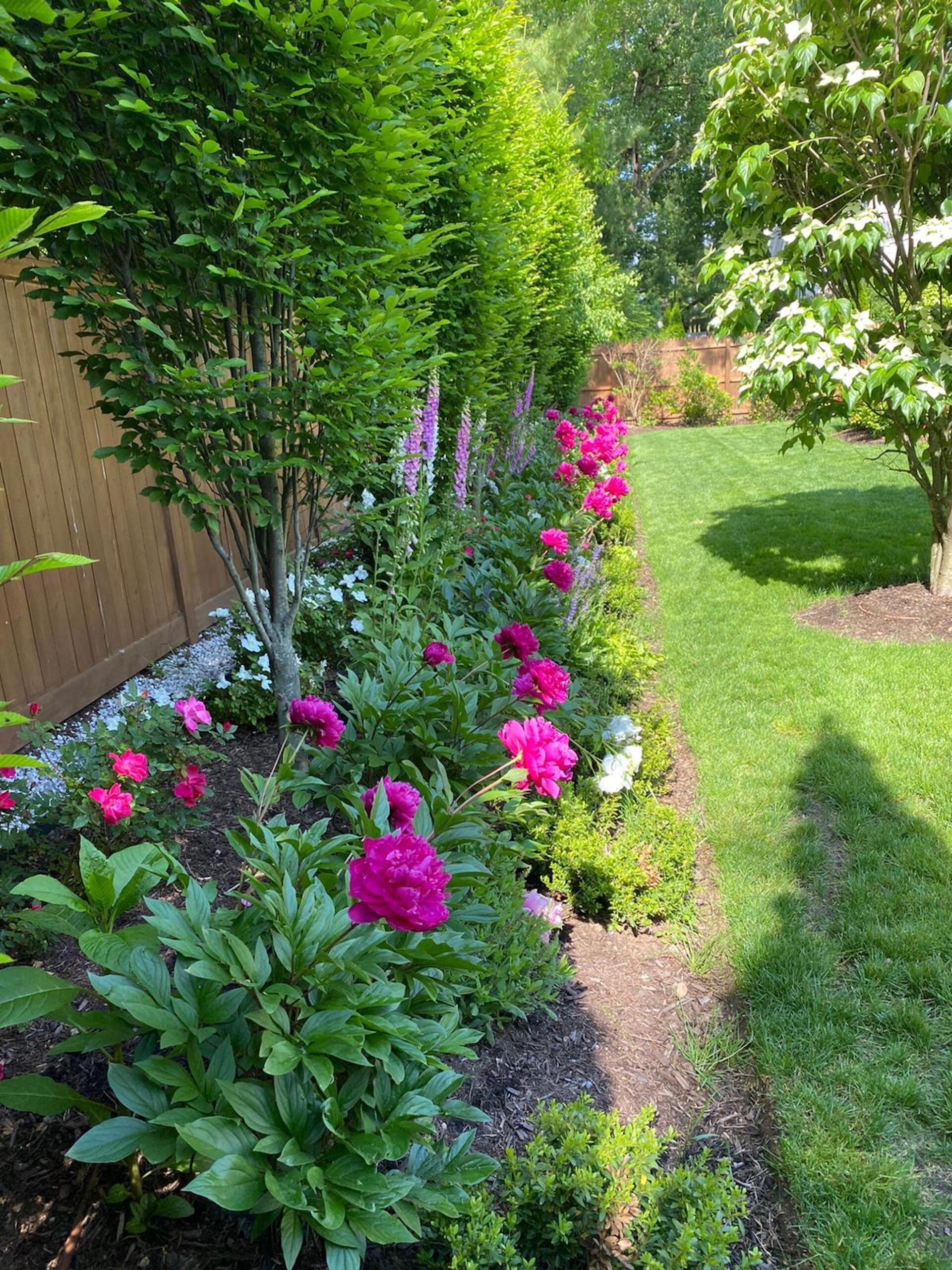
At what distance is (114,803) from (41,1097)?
803 millimetres

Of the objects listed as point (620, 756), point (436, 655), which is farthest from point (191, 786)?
point (620, 756)

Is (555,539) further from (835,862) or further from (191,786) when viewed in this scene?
(191,786)

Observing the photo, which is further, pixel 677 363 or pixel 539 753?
pixel 677 363

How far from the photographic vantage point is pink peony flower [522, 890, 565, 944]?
2494mm

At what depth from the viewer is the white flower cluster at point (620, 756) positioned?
3.23 m

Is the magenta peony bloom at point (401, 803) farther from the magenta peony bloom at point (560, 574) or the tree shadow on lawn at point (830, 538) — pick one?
the tree shadow on lawn at point (830, 538)

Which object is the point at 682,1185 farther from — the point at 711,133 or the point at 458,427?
the point at 711,133

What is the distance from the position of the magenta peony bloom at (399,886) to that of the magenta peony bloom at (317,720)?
0.65 metres

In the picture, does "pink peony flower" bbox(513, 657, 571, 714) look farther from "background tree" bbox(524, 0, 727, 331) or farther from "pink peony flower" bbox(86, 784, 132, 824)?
"background tree" bbox(524, 0, 727, 331)

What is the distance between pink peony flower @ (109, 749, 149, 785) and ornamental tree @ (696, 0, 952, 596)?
411 cm

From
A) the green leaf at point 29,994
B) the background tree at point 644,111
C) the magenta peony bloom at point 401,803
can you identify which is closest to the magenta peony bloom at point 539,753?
the magenta peony bloom at point 401,803

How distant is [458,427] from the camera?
5.10m

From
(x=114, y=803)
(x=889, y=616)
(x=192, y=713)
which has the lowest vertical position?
(x=889, y=616)

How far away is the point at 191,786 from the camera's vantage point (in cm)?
232
